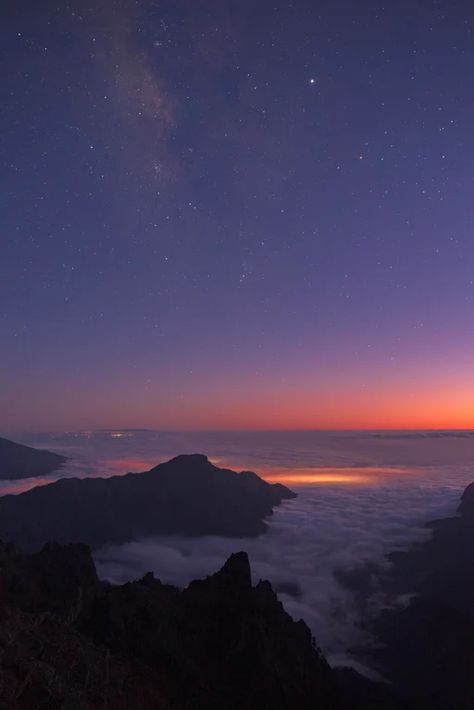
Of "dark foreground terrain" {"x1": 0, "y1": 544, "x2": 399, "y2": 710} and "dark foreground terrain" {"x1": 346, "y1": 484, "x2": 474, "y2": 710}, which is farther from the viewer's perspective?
"dark foreground terrain" {"x1": 346, "y1": 484, "x2": 474, "y2": 710}

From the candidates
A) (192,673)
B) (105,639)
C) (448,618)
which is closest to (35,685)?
(105,639)

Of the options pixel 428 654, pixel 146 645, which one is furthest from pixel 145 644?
pixel 428 654

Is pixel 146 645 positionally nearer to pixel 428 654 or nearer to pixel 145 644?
pixel 145 644

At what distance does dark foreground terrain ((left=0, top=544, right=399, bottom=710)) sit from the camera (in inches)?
1578

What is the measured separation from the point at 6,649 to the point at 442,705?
123402 millimetres

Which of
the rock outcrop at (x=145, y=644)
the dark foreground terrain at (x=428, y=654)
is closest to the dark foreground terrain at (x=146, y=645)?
the rock outcrop at (x=145, y=644)

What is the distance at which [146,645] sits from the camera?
6500 centimetres

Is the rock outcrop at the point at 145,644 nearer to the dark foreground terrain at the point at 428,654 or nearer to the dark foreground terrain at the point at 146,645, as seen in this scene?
the dark foreground terrain at the point at 146,645

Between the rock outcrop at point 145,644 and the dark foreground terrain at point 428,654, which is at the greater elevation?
the rock outcrop at point 145,644

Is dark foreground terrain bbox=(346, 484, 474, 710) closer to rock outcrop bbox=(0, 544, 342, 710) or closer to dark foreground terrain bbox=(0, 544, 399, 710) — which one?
dark foreground terrain bbox=(0, 544, 399, 710)

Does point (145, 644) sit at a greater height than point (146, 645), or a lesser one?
greater

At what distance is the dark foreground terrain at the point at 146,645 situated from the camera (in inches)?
1578

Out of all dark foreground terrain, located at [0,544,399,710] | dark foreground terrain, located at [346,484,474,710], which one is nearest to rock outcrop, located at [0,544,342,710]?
dark foreground terrain, located at [0,544,399,710]

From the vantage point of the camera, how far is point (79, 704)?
36.5 meters
